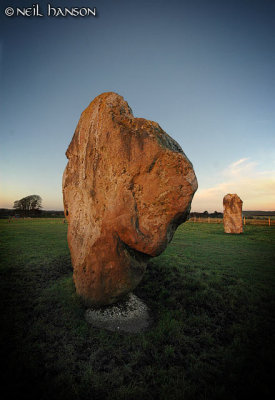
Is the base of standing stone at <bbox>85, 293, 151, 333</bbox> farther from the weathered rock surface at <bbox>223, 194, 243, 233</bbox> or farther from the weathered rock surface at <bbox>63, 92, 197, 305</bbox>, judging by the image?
the weathered rock surface at <bbox>223, 194, 243, 233</bbox>

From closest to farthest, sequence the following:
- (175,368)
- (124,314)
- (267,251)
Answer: (175,368) → (124,314) → (267,251)

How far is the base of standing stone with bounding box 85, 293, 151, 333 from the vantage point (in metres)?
4.49

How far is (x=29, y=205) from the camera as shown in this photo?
6562cm

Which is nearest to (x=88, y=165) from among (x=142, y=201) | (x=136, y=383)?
(x=142, y=201)

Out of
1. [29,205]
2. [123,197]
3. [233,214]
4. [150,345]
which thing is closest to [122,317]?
[150,345]

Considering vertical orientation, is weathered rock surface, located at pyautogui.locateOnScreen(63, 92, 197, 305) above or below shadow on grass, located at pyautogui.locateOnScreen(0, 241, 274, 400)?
above

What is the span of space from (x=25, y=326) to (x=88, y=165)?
12.5ft

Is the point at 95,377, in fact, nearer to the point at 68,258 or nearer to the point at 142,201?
the point at 142,201

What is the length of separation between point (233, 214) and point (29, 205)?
6289cm

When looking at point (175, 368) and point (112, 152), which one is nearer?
point (175, 368)

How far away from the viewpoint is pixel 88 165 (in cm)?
535

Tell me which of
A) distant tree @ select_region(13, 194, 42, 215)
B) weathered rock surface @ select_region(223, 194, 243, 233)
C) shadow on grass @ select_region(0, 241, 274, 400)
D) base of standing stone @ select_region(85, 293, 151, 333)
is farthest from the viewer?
distant tree @ select_region(13, 194, 42, 215)

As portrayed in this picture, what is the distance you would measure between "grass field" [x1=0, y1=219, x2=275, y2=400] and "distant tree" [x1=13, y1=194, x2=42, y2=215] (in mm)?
63490

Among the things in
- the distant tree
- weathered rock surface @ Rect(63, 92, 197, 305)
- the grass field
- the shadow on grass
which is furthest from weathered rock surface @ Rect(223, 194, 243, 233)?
the distant tree
